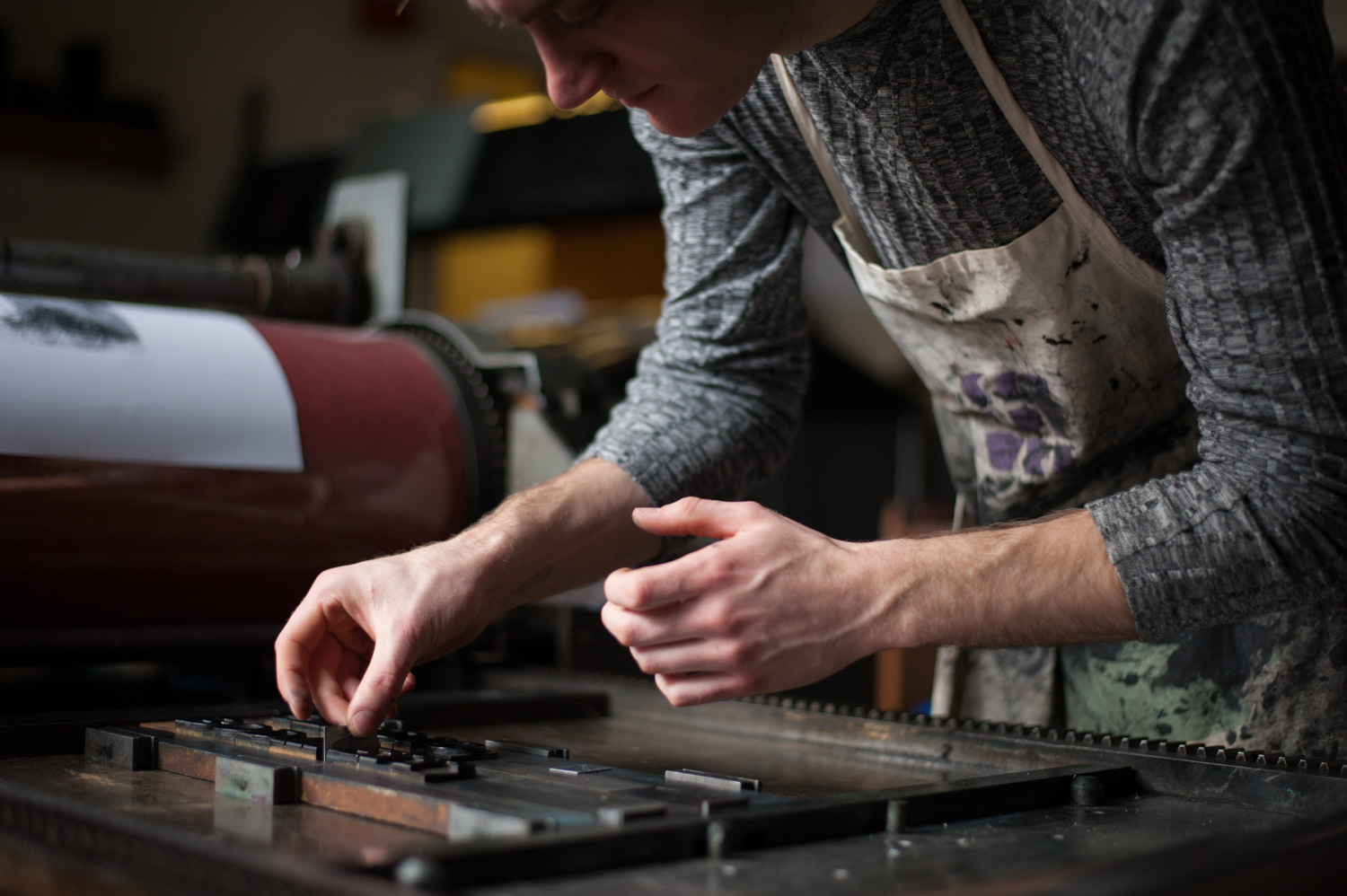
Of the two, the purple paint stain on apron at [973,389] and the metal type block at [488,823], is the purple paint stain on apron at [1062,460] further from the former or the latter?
the metal type block at [488,823]

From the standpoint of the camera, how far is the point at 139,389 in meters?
1.17

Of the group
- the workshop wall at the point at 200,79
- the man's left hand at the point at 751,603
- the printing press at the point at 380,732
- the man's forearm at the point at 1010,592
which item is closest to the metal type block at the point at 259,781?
the printing press at the point at 380,732

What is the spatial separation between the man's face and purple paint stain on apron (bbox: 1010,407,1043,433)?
46 cm

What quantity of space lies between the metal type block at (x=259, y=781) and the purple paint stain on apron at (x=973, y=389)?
2.34 feet

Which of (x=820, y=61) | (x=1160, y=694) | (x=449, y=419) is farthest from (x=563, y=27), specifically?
(x=1160, y=694)

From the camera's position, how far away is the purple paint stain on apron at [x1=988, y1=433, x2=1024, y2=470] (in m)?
1.18

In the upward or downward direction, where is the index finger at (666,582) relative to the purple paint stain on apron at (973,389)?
downward

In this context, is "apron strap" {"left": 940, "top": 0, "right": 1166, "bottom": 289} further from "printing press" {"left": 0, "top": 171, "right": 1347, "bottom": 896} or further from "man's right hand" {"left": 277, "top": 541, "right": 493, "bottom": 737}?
"man's right hand" {"left": 277, "top": 541, "right": 493, "bottom": 737}

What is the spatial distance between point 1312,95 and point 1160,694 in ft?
2.08

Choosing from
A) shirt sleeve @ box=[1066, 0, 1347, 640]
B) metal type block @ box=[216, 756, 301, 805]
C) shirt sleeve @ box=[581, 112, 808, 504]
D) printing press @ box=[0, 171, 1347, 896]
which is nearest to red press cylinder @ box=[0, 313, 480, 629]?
printing press @ box=[0, 171, 1347, 896]

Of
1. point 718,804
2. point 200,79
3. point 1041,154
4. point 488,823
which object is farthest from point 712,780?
point 200,79

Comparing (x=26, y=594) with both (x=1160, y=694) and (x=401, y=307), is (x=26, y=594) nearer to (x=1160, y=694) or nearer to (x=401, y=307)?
(x=401, y=307)

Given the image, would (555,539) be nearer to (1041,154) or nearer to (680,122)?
(680,122)

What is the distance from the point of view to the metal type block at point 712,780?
74cm
